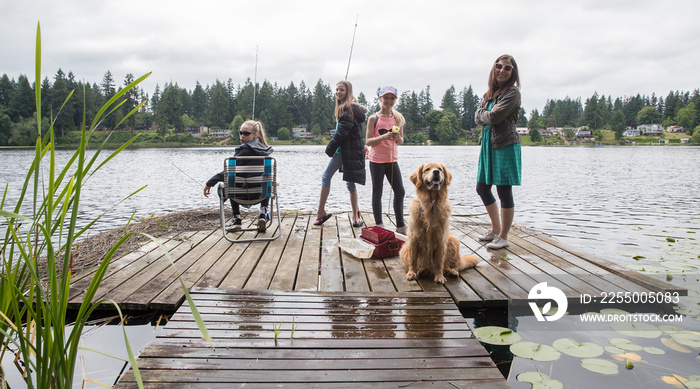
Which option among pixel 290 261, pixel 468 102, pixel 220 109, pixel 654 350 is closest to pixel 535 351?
pixel 654 350

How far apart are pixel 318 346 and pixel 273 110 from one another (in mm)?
82144

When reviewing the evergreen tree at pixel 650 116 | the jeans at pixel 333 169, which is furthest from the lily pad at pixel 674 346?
the evergreen tree at pixel 650 116

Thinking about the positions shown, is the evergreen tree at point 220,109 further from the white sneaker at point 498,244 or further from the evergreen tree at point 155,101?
the white sneaker at point 498,244

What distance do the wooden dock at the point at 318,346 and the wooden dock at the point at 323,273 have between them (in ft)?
1.19

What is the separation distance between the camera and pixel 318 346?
232 centimetres

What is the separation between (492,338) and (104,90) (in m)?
94.8

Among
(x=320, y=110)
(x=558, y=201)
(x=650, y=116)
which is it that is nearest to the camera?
(x=558, y=201)

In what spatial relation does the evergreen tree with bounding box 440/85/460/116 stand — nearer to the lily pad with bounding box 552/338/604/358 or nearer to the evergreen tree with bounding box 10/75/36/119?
the evergreen tree with bounding box 10/75/36/119

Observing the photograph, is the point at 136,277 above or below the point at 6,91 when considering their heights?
below

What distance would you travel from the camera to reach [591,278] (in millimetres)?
3668

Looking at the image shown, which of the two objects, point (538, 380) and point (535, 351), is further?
point (535, 351)

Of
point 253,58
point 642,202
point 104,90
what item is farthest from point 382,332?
point 104,90

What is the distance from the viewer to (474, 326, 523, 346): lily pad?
8.97 ft

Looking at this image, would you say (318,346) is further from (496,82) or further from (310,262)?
(496,82)
